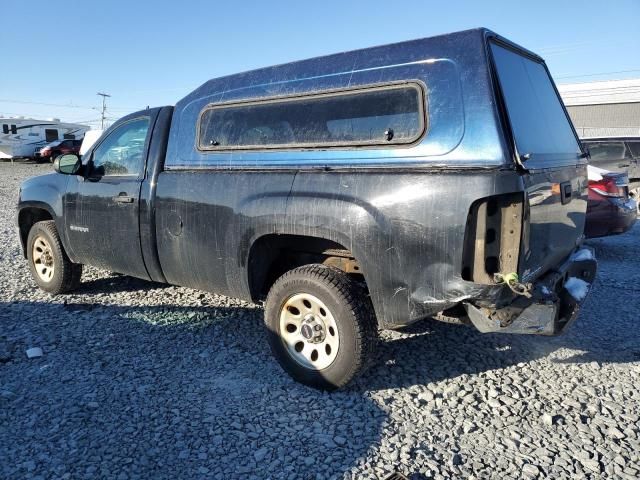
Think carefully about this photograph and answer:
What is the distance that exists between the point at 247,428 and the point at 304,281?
973mm

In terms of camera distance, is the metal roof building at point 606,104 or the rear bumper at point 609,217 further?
the metal roof building at point 606,104

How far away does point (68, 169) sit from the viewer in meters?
4.77

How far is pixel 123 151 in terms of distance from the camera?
15.3ft

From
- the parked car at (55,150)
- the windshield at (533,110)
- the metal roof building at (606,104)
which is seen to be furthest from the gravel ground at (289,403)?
the metal roof building at (606,104)

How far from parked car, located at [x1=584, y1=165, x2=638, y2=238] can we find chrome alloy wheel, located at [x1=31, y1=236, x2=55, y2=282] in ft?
21.9

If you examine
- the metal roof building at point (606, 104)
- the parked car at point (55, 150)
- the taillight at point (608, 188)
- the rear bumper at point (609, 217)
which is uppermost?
the metal roof building at point (606, 104)

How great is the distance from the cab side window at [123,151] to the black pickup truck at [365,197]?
34 millimetres

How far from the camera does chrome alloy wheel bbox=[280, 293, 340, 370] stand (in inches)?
132

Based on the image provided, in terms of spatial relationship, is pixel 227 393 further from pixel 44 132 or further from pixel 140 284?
pixel 44 132

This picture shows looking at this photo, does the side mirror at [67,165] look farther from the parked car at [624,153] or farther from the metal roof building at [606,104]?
the metal roof building at [606,104]

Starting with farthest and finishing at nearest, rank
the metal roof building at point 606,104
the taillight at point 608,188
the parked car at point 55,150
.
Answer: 1. the metal roof building at point 606,104
2. the parked car at point 55,150
3. the taillight at point 608,188

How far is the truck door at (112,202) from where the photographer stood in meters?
4.39

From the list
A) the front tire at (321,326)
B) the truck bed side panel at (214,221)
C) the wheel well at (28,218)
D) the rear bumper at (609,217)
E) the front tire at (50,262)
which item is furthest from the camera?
the rear bumper at (609,217)

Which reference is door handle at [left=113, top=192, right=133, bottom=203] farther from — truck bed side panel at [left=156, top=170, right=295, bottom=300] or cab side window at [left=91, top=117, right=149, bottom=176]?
truck bed side panel at [left=156, top=170, right=295, bottom=300]
